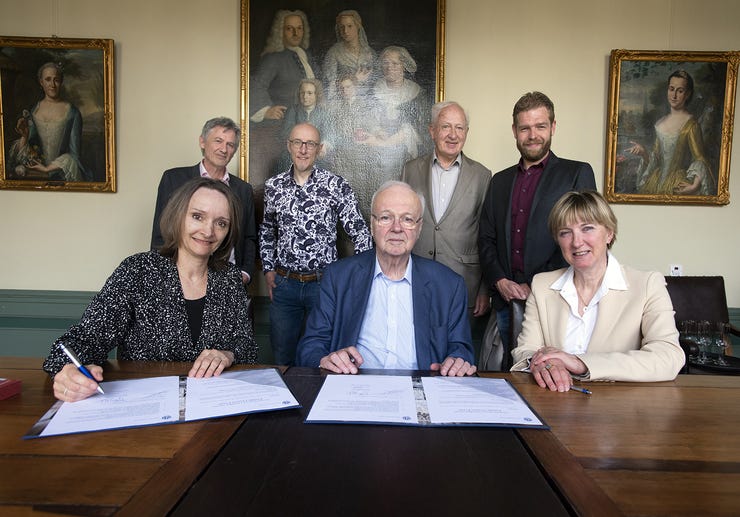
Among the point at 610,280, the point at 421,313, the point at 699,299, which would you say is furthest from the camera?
the point at 699,299

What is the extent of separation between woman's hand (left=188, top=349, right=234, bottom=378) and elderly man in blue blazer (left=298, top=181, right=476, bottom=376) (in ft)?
Result: 1.48

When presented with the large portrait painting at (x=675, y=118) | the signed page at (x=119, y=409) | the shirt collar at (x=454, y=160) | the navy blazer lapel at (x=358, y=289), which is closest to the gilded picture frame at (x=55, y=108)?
the shirt collar at (x=454, y=160)

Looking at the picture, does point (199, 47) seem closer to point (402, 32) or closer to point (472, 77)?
point (402, 32)

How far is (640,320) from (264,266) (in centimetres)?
223

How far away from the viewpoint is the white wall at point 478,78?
12.3 ft

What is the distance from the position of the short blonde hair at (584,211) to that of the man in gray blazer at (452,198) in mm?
1047

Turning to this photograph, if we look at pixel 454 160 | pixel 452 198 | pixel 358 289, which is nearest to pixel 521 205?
pixel 452 198

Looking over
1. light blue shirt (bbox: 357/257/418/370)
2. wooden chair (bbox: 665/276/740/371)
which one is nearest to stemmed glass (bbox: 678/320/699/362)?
wooden chair (bbox: 665/276/740/371)

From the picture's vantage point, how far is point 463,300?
7.43ft

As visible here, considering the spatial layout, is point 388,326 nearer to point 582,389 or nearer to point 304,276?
point 582,389

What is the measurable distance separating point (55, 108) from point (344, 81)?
6.74 ft

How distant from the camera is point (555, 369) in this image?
5.38 feet

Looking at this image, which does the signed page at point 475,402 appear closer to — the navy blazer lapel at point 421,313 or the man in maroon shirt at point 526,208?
the navy blazer lapel at point 421,313

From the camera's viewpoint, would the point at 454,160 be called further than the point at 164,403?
Yes
